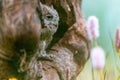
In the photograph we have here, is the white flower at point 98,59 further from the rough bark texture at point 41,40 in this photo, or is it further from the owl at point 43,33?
the owl at point 43,33

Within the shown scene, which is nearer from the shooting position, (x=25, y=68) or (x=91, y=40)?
(x=25, y=68)

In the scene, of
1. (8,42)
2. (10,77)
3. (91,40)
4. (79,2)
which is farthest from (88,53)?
(8,42)

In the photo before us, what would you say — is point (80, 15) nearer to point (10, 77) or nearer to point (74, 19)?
point (74, 19)

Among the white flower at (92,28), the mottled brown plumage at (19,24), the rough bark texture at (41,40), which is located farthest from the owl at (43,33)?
the white flower at (92,28)

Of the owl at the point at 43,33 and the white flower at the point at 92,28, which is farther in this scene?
the white flower at the point at 92,28

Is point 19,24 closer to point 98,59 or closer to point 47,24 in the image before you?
point 47,24

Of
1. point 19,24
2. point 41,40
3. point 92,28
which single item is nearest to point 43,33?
point 41,40

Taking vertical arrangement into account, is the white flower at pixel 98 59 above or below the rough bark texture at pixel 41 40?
below

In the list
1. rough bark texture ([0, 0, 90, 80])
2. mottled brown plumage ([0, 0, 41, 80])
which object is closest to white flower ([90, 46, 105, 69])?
rough bark texture ([0, 0, 90, 80])
